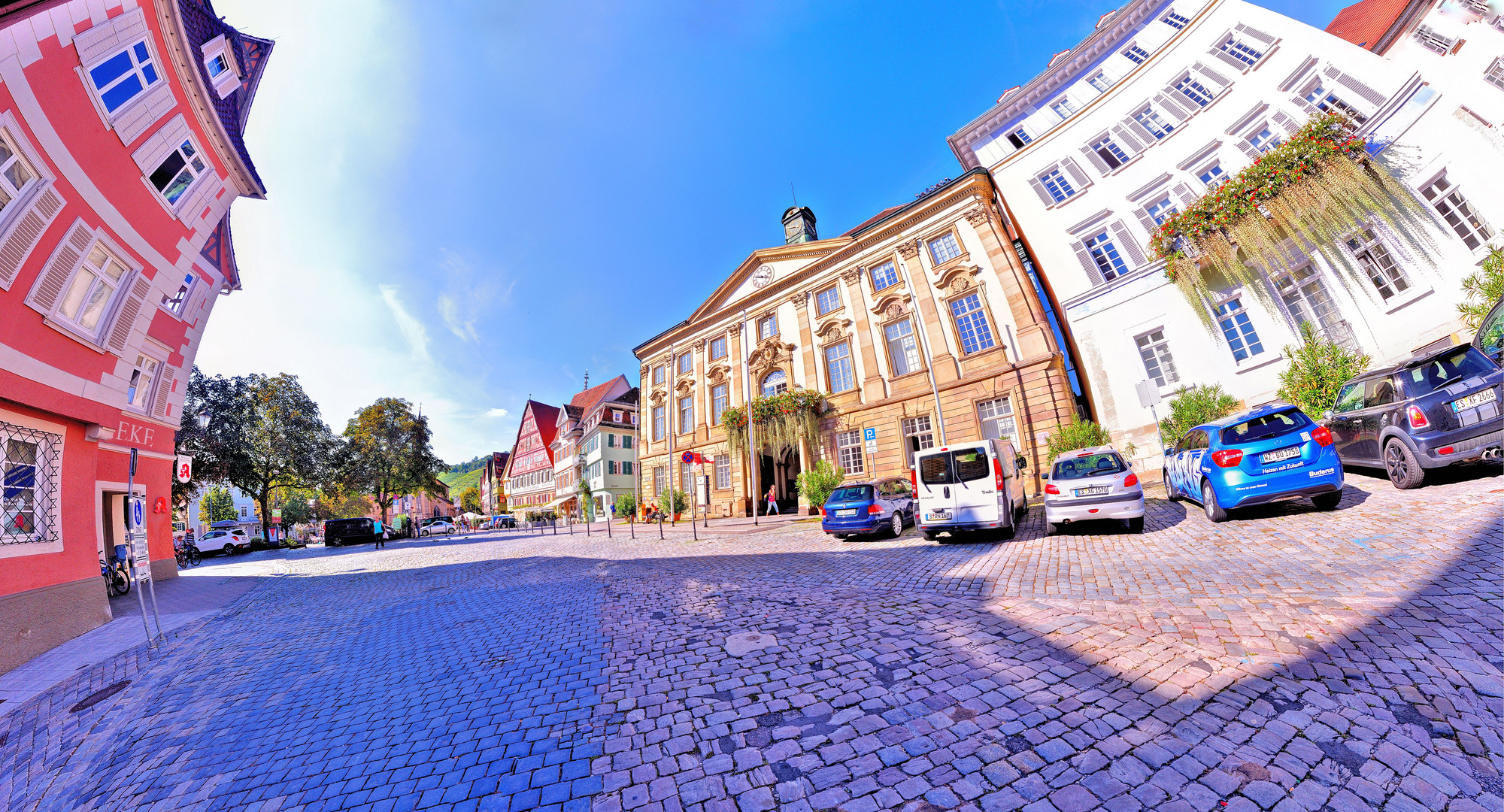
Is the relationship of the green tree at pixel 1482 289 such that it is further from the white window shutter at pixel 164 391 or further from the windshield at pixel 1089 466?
the white window shutter at pixel 164 391

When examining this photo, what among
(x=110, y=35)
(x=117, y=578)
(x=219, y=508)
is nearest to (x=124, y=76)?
(x=110, y=35)

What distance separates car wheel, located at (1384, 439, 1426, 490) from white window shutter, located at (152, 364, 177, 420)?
27826mm

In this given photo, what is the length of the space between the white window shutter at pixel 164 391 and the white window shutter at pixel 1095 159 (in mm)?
31113

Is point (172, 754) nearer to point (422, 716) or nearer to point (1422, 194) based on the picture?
point (422, 716)

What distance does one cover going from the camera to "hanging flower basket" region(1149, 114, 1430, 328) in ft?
38.4

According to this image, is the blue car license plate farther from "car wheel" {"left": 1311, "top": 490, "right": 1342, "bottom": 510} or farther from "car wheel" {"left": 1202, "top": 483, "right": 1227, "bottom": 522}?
"car wheel" {"left": 1202, "top": 483, "right": 1227, "bottom": 522}

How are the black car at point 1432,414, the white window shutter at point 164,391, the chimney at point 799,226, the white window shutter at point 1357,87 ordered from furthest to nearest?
the chimney at point 799,226 → the white window shutter at point 164,391 → the white window shutter at point 1357,87 → the black car at point 1432,414

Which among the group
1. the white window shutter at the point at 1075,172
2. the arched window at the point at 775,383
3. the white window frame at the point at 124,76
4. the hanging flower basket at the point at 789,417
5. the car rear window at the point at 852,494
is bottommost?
the car rear window at the point at 852,494

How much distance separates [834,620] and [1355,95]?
21.2m

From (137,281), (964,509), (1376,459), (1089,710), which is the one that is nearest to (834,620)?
(1089,710)

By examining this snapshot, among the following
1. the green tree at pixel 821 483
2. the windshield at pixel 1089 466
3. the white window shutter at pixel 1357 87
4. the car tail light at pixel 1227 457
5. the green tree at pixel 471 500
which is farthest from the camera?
the green tree at pixel 471 500

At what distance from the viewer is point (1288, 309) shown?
13.1 m

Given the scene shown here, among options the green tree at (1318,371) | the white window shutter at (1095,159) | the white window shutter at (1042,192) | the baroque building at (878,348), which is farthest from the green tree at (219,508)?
the green tree at (1318,371)

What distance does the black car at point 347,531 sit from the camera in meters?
29.3
